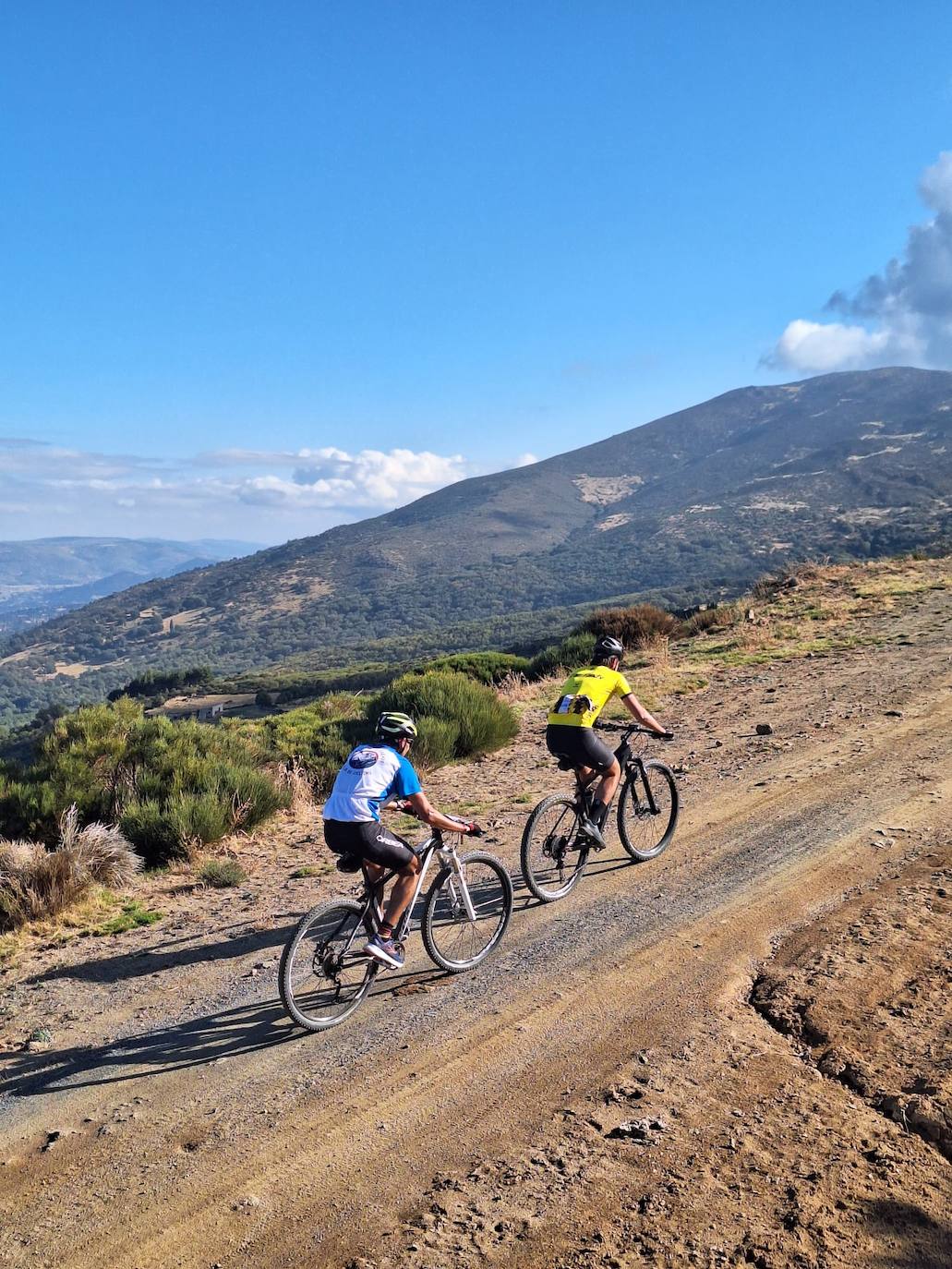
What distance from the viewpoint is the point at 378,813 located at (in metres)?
4.94

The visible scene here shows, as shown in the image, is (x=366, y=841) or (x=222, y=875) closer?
(x=366, y=841)

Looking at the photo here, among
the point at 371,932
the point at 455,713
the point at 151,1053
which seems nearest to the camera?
the point at 151,1053

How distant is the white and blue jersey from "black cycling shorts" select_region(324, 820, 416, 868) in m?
0.04

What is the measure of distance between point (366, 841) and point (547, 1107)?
1.79 m

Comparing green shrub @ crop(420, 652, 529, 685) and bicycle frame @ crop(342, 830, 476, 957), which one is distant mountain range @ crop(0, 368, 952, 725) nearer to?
green shrub @ crop(420, 652, 529, 685)

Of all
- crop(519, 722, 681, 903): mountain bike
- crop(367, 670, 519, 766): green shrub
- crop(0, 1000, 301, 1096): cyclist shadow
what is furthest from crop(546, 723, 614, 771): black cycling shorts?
crop(367, 670, 519, 766): green shrub

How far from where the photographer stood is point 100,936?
21.5ft

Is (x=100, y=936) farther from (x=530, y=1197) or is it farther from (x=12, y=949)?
(x=530, y=1197)

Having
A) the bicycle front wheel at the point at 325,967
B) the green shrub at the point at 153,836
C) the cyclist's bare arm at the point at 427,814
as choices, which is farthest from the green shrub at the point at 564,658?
the bicycle front wheel at the point at 325,967

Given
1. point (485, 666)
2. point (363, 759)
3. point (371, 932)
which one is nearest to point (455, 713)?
point (485, 666)

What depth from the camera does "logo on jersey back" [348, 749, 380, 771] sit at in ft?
16.1

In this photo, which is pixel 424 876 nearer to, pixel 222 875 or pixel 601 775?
pixel 601 775

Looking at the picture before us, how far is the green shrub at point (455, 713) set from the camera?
1188cm

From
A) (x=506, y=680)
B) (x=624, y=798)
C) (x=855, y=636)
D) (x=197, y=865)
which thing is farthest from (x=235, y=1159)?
(x=855, y=636)
